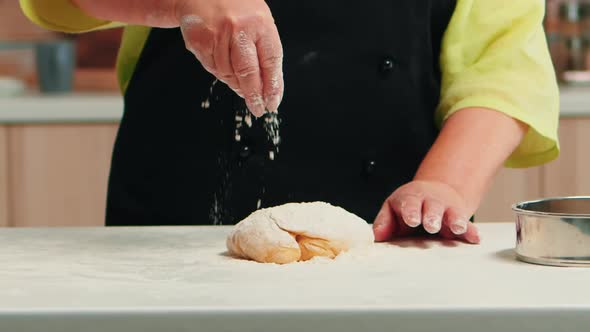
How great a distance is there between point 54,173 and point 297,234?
1484 mm

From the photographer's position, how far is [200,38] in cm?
91

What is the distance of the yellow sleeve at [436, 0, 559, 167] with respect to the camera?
1245mm

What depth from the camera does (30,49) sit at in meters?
2.80

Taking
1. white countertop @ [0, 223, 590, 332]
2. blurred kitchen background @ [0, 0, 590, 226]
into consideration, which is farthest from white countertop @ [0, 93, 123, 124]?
white countertop @ [0, 223, 590, 332]

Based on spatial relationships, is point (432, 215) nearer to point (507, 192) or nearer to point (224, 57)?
point (224, 57)

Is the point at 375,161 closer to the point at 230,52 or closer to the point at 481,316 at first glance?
the point at 230,52

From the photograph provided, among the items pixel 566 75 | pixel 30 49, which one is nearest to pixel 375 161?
pixel 566 75

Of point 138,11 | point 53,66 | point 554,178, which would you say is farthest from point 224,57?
point 53,66

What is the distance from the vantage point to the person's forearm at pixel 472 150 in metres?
1.16

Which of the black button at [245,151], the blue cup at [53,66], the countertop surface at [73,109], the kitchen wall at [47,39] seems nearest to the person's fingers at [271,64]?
the black button at [245,151]

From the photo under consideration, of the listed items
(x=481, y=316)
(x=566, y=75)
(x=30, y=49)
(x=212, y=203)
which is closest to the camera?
(x=481, y=316)

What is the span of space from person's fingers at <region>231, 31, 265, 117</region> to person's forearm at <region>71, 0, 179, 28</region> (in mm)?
106

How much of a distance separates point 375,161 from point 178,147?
0.85 feet

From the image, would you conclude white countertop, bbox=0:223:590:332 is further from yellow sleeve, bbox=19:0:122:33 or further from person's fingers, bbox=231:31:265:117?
yellow sleeve, bbox=19:0:122:33
